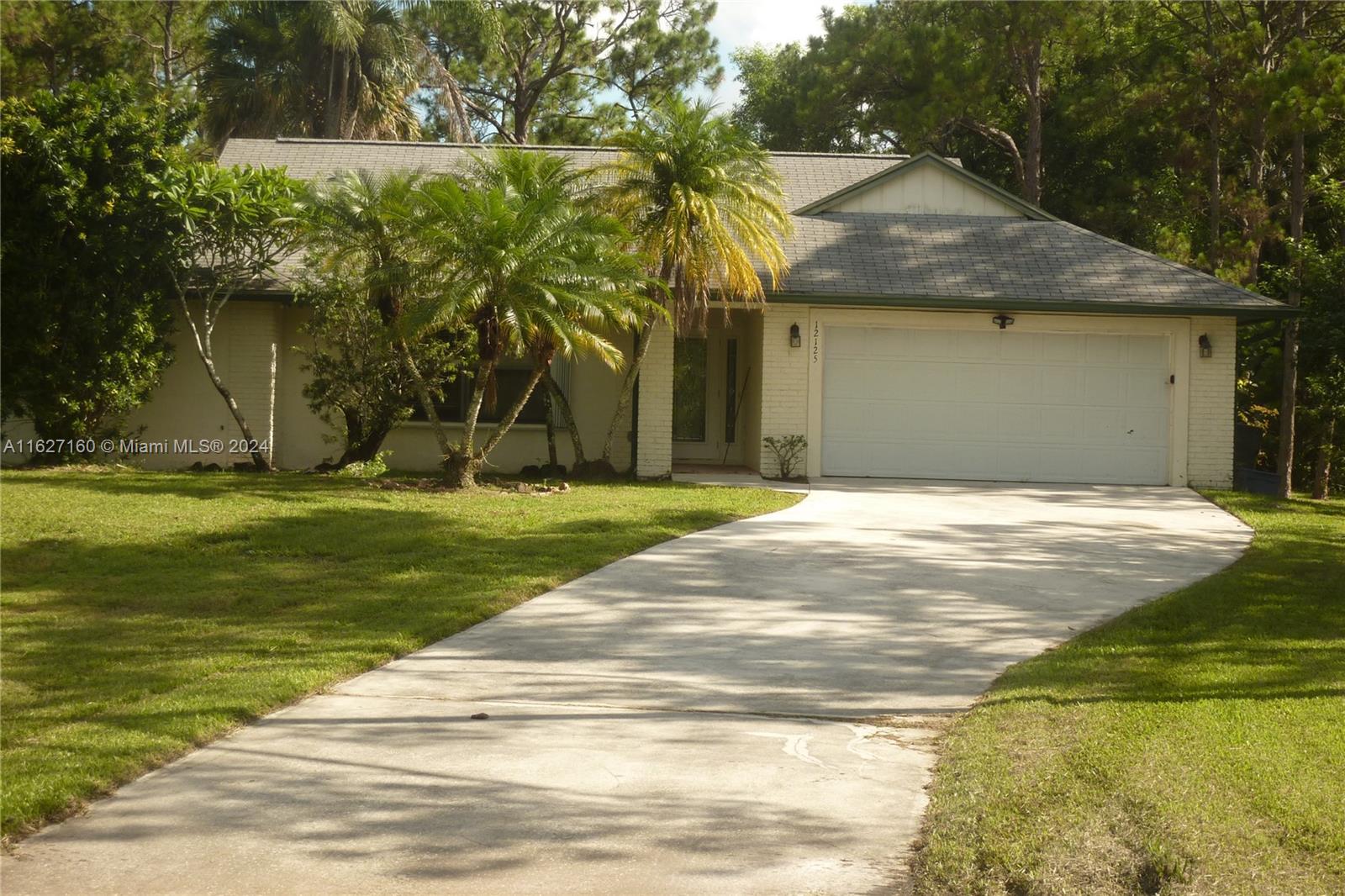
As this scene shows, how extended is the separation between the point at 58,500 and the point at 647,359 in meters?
7.84

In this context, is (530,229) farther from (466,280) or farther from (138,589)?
(138,589)

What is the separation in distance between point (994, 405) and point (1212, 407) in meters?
3.02

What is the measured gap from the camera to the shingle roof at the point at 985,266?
55.0ft

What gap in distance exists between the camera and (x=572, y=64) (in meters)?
36.9

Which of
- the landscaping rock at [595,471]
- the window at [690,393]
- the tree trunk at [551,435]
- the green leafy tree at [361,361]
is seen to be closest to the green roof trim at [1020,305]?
the landscaping rock at [595,471]

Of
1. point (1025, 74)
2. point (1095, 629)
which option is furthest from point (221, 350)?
point (1025, 74)

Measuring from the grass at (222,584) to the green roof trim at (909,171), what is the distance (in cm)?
626

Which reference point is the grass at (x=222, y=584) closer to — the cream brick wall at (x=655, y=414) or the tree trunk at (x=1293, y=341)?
the cream brick wall at (x=655, y=414)

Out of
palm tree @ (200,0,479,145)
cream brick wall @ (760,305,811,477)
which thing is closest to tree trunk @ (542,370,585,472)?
cream brick wall @ (760,305,811,477)

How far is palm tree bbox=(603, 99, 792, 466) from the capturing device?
1519 cm

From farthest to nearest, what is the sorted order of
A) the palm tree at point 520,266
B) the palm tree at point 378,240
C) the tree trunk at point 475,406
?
the tree trunk at point 475,406 < the palm tree at point 378,240 < the palm tree at point 520,266

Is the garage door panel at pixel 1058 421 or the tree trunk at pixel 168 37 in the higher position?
the tree trunk at pixel 168 37

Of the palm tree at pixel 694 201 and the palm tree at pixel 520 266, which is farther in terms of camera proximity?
the palm tree at pixel 694 201

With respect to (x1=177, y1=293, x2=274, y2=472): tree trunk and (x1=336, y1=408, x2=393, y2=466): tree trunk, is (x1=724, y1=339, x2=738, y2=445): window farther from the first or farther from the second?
(x1=177, y1=293, x2=274, y2=472): tree trunk
